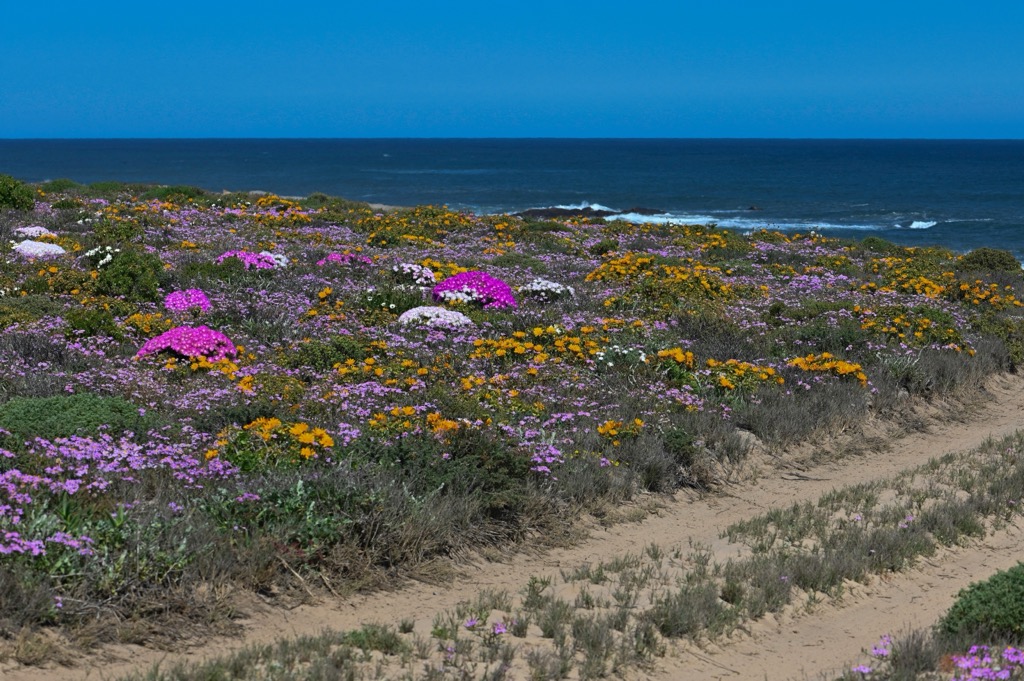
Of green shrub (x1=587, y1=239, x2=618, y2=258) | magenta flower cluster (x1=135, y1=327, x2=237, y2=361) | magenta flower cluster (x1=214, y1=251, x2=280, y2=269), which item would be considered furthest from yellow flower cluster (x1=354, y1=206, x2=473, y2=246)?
magenta flower cluster (x1=135, y1=327, x2=237, y2=361)

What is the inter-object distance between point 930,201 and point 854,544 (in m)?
73.9

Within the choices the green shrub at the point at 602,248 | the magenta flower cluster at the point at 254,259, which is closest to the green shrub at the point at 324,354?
the magenta flower cluster at the point at 254,259

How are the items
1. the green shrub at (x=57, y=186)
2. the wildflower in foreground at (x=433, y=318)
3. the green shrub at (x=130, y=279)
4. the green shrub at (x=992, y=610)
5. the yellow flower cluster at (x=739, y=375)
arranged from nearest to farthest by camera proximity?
the green shrub at (x=992, y=610), the yellow flower cluster at (x=739, y=375), the wildflower in foreground at (x=433, y=318), the green shrub at (x=130, y=279), the green shrub at (x=57, y=186)

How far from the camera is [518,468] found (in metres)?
8.25

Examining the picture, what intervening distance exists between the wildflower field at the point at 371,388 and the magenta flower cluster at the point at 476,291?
5cm

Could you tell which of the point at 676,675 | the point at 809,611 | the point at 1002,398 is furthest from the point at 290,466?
the point at 1002,398

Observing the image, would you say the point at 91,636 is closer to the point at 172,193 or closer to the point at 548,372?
the point at 548,372

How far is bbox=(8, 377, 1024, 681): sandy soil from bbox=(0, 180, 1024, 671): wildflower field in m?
0.24

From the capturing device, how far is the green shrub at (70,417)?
7.77 metres

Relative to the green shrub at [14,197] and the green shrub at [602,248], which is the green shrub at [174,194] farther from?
the green shrub at [602,248]

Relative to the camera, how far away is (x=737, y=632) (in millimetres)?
6258

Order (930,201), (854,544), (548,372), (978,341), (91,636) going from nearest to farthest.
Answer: (91,636), (854,544), (548,372), (978,341), (930,201)

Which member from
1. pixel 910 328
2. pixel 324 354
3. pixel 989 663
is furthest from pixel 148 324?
pixel 910 328

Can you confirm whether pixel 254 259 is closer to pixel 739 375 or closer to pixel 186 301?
pixel 186 301
